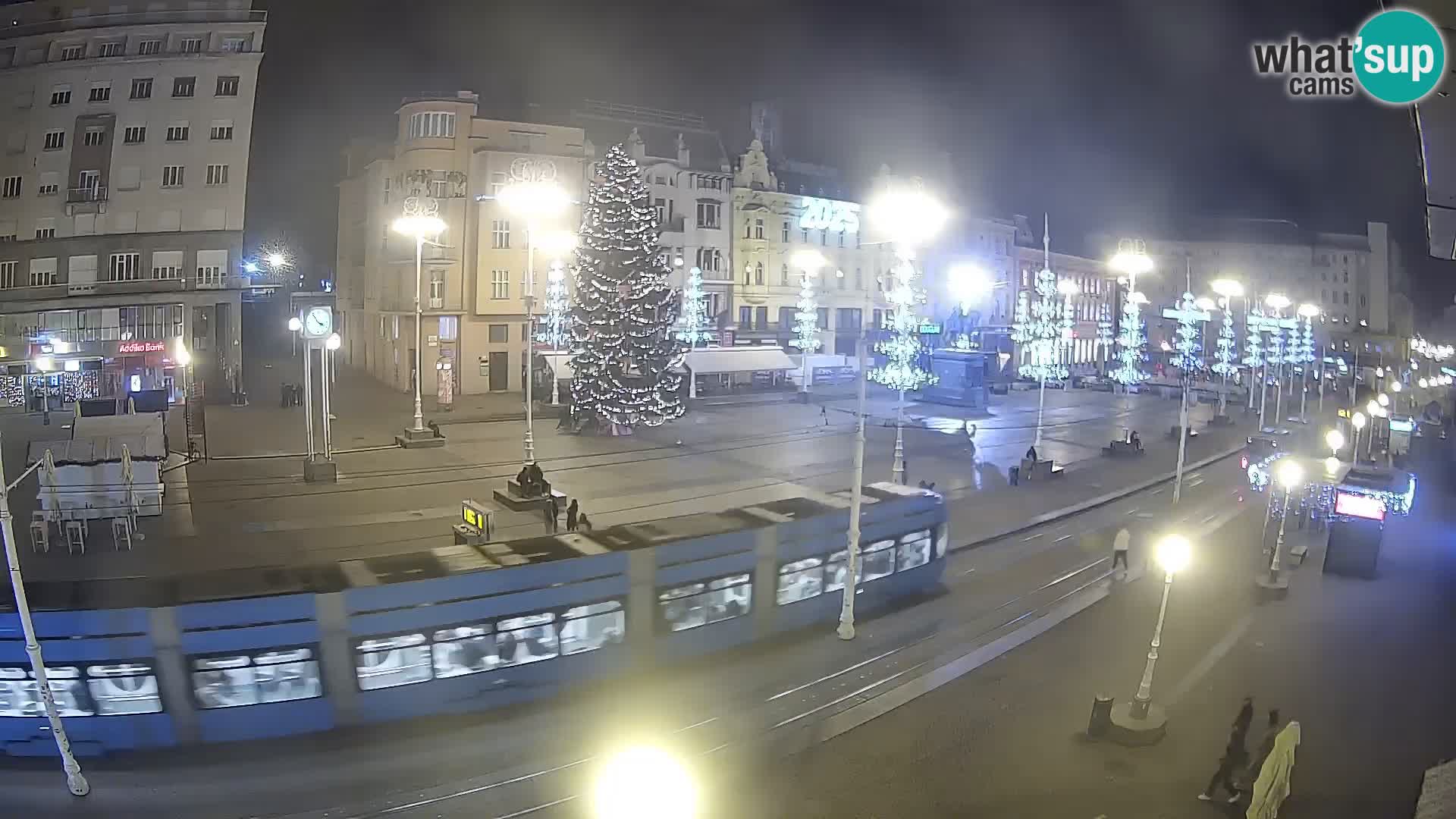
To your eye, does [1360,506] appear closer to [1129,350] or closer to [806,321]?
[806,321]

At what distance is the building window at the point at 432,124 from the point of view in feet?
141

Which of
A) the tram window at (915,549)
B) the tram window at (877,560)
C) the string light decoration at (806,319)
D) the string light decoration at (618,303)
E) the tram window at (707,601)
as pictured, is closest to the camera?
the tram window at (707,601)

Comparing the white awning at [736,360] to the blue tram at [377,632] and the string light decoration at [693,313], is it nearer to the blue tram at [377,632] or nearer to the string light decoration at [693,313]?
the string light decoration at [693,313]

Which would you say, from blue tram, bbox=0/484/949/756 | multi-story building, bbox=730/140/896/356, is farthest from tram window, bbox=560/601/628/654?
multi-story building, bbox=730/140/896/356

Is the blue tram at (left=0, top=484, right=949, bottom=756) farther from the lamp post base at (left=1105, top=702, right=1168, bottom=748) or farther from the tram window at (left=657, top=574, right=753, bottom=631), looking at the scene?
the lamp post base at (left=1105, top=702, right=1168, bottom=748)

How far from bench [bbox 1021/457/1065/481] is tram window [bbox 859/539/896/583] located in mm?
14819

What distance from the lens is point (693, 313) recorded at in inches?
1951

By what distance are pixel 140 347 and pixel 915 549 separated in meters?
28.1

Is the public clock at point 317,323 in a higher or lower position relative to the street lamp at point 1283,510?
higher

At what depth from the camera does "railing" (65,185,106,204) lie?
2253 centimetres

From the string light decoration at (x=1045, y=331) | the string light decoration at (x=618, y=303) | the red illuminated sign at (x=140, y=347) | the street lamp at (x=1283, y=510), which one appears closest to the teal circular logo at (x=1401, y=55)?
the street lamp at (x=1283, y=510)

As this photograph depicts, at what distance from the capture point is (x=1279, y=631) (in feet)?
51.9

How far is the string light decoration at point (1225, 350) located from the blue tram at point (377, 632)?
2286 inches

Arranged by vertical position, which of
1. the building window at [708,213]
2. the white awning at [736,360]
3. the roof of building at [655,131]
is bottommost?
the white awning at [736,360]
